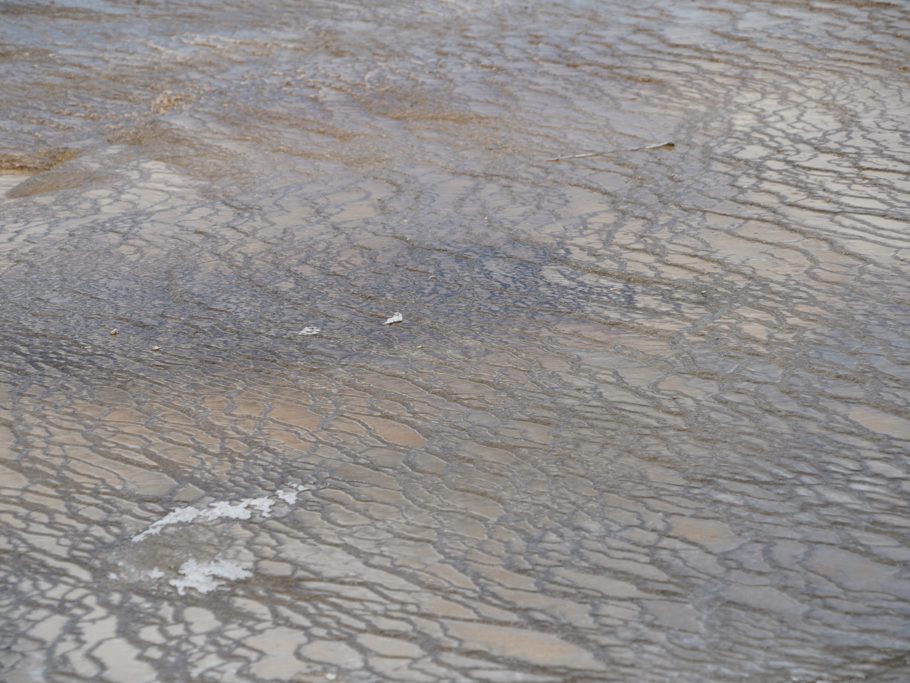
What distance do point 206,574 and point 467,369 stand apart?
902mm

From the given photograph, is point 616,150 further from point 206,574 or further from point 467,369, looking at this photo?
point 206,574

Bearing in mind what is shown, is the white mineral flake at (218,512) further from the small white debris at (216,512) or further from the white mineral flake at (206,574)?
the white mineral flake at (206,574)

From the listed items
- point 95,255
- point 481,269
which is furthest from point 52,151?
point 481,269

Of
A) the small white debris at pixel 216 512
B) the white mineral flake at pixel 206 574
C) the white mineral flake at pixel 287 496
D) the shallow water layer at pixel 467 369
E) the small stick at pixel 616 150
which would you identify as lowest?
the white mineral flake at pixel 206 574

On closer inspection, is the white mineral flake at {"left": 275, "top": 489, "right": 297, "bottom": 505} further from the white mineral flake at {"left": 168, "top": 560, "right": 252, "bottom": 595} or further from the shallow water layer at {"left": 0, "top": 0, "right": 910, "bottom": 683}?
the white mineral flake at {"left": 168, "top": 560, "right": 252, "bottom": 595}

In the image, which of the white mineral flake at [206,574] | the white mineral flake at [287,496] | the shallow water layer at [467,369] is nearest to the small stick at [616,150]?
the shallow water layer at [467,369]

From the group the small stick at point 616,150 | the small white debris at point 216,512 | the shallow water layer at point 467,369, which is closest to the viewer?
the shallow water layer at point 467,369

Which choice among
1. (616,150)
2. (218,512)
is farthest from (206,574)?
(616,150)

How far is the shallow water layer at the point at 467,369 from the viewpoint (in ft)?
5.95

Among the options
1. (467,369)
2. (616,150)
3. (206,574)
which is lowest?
(206,574)

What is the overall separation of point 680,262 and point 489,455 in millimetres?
1100

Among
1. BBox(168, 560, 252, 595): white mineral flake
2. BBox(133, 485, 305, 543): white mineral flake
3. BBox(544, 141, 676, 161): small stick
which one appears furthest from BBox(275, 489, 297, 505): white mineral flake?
BBox(544, 141, 676, 161): small stick

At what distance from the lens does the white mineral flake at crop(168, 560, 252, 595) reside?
193 cm

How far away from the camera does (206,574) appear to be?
1.96 m
